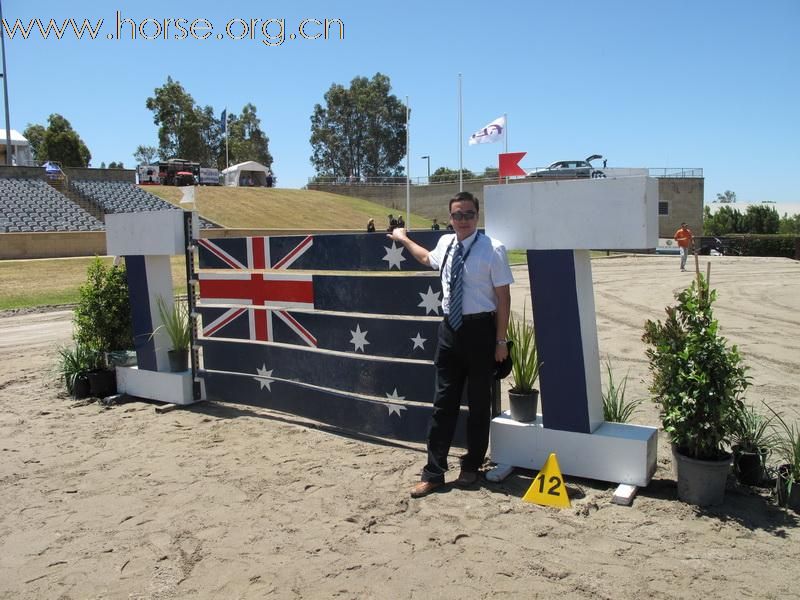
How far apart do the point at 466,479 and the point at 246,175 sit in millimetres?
62204

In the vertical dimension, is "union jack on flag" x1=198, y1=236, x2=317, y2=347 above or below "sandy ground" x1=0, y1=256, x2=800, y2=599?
above

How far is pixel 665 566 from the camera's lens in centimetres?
334

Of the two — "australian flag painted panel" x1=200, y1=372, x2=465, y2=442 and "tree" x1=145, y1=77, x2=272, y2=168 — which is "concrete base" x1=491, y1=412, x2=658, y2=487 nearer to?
"australian flag painted panel" x1=200, y1=372, x2=465, y2=442

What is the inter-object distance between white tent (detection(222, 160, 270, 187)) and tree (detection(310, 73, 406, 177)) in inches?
1132

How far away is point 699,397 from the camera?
3971 mm

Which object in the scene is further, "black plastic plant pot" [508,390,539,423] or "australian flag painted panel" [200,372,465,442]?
"australian flag painted panel" [200,372,465,442]

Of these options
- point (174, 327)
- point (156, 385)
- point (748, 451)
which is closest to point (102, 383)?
point (156, 385)

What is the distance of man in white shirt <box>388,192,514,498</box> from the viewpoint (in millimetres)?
4426

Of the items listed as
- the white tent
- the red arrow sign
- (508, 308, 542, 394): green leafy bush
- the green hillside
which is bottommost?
(508, 308, 542, 394): green leafy bush

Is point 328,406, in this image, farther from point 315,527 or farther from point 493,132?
point 493,132

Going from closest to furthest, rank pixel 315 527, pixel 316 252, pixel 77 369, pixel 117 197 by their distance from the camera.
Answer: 1. pixel 315 527
2. pixel 316 252
3. pixel 77 369
4. pixel 117 197

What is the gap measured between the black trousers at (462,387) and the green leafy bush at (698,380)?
3.53 ft

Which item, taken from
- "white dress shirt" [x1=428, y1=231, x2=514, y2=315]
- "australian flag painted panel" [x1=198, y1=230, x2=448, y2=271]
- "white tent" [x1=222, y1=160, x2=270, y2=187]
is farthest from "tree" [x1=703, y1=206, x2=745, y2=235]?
"white dress shirt" [x1=428, y1=231, x2=514, y2=315]

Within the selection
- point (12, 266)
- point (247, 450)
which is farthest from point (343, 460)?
point (12, 266)
